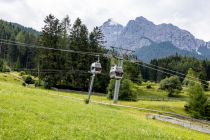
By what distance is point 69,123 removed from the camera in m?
22.2

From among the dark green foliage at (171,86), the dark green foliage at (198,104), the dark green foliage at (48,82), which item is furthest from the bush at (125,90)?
the dark green foliage at (171,86)

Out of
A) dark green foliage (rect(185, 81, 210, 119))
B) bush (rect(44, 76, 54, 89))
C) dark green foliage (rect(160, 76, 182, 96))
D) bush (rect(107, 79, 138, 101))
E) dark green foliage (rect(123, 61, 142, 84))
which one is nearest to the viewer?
dark green foliage (rect(185, 81, 210, 119))

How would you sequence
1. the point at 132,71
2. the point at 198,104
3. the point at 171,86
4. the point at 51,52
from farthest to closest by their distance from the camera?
the point at 171,86
the point at 132,71
the point at 51,52
the point at 198,104

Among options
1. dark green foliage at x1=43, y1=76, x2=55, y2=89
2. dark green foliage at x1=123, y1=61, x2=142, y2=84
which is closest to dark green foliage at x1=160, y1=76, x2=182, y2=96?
dark green foliage at x1=123, y1=61, x2=142, y2=84

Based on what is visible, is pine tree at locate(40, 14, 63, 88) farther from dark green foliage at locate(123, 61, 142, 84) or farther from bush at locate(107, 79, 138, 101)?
dark green foliage at locate(123, 61, 142, 84)

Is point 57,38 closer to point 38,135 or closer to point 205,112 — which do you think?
point 205,112

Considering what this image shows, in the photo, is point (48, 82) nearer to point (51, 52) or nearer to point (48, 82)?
point (48, 82)

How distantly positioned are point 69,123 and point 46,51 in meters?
96.2

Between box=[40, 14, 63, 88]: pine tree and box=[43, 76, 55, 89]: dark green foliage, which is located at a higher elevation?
box=[40, 14, 63, 88]: pine tree

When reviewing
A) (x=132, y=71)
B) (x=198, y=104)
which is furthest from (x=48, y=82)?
(x=198, y=104)

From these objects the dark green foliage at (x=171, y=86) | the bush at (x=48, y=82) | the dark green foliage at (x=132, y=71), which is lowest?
the bush at (x=48, y=82)

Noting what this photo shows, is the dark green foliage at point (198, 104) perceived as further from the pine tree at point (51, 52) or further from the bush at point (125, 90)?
the pine tree at point (51, 52)

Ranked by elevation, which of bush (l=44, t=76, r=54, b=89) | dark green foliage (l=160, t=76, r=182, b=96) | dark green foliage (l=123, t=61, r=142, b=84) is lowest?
bush (l=44, t=76, r=54, b=89)

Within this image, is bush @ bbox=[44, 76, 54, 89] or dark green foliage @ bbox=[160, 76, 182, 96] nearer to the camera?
bush @ bbox=[44, 76, 54, 89]
